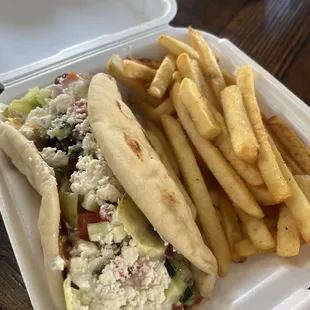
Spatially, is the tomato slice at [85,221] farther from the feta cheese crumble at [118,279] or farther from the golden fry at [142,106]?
the golden fry at [142,106]

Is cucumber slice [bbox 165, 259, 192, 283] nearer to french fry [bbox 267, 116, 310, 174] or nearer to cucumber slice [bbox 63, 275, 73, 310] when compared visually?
cucumber slice [bbox 63, 275, 73, 310]

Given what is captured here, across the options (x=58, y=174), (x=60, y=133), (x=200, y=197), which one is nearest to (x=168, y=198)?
(x=200, y=197)

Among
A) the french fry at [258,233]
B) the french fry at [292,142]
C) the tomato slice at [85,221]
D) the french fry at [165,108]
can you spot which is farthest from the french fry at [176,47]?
the tomato slice at [85,221]

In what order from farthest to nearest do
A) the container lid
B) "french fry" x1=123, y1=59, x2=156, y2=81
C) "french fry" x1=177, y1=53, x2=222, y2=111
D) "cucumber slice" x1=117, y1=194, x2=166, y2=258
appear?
the container lid, "french fry" x1=123, y1=59, x2=156, y2=81, "french fry" x1=177, y1=53, x2=222, y2=111, "cucumber slice" x1=117, y1=194, x2=166, y2=258

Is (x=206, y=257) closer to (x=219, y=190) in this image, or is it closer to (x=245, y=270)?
(x=245, y=270)

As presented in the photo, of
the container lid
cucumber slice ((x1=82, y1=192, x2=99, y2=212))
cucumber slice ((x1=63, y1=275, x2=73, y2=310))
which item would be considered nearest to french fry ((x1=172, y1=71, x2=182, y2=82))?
the container lid

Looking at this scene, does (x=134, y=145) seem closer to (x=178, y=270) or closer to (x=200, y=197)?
(x=200, y=197)

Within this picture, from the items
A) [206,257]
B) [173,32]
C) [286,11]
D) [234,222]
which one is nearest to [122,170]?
→ [206,257]
